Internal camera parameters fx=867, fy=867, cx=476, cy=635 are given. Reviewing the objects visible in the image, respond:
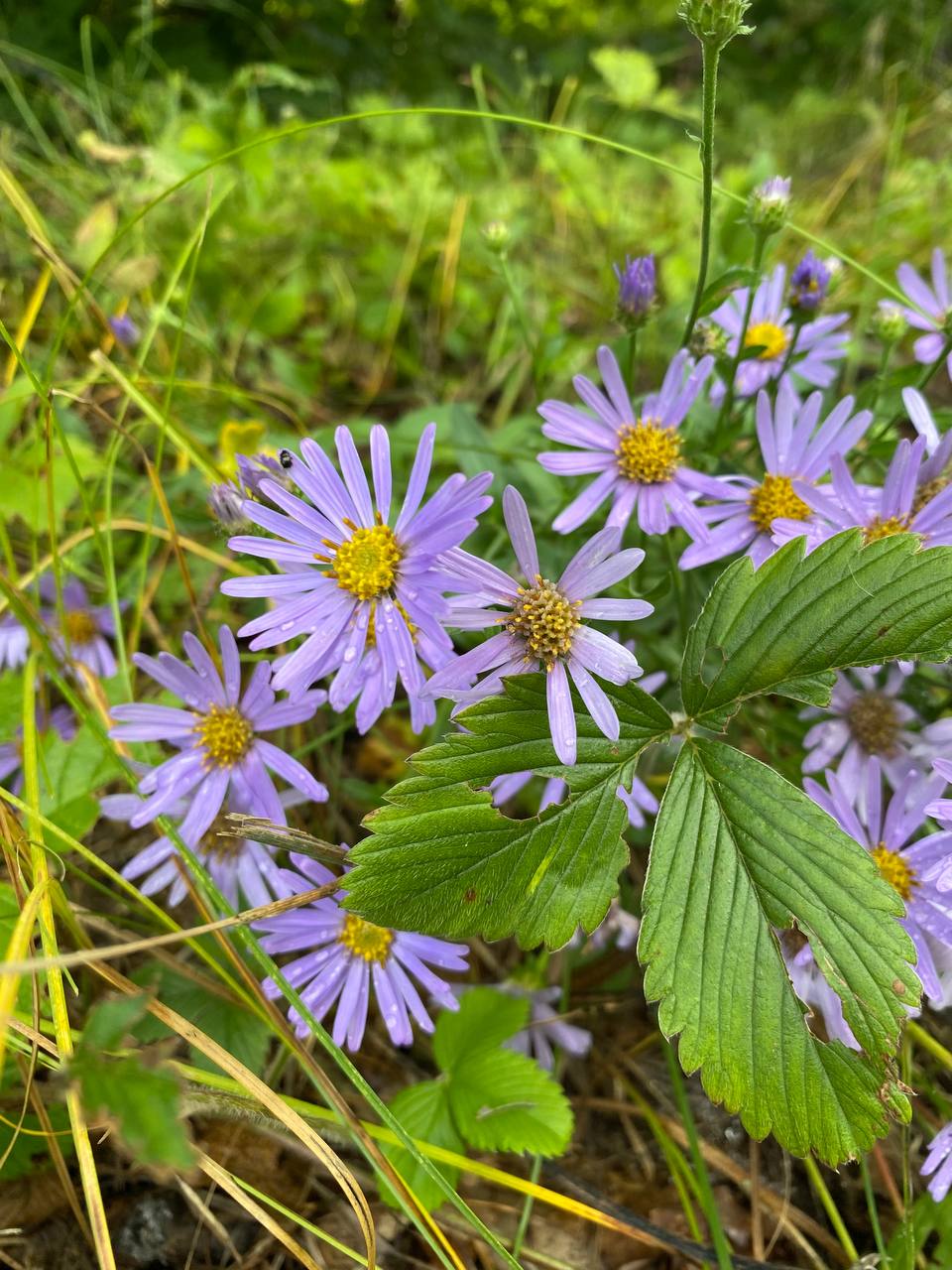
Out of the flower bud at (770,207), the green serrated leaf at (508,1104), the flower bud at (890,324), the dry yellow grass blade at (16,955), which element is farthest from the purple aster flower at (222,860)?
the flower bud at (890,324)

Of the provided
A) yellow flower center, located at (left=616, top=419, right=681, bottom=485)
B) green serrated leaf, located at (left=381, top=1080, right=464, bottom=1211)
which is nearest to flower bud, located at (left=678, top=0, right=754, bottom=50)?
yellow flower center, located at (left=616, top=419, right=681, bottom=485)

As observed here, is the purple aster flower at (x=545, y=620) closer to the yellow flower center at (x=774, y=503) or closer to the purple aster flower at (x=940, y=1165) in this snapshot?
the yellow flower center at (x=774, y=503)

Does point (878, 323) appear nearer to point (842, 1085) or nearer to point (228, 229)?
point (842, 1085)

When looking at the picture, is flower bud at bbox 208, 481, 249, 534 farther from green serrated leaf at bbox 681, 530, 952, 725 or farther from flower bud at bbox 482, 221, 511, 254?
→ flower bud at bbox 482, 221, 511, 254

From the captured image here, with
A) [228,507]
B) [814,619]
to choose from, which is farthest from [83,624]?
[814,619]

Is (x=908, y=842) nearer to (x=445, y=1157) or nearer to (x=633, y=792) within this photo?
(x=633, y=792)

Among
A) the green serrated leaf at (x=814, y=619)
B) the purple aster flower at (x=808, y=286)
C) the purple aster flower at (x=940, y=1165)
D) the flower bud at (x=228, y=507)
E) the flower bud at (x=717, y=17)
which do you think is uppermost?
the purple aster flower at (x=808, y=286)
